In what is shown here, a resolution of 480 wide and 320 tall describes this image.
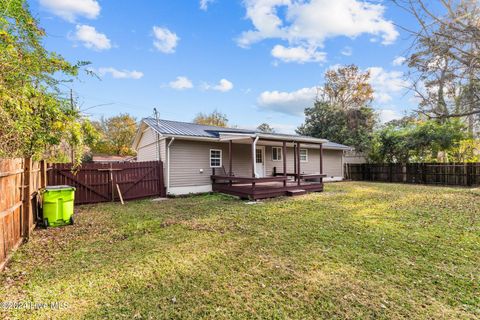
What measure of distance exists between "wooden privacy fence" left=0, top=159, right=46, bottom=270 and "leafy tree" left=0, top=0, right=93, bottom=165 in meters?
0.29

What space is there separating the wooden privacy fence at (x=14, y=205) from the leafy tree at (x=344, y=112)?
21083 mm

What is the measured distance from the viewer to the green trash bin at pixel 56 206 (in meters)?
5.36

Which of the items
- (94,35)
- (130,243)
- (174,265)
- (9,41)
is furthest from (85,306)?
(94,35)

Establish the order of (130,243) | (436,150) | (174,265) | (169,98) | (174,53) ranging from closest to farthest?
1. (174,265)
2. (130,243)
3. (174,53)
4. (436,150)
5. (169,98)

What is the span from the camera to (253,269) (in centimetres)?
329

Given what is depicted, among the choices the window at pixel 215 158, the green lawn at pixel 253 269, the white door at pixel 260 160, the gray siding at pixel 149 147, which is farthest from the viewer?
the white door at pixel 260 160

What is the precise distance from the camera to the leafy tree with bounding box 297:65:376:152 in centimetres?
2231

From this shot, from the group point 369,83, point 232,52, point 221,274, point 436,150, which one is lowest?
point 221,274

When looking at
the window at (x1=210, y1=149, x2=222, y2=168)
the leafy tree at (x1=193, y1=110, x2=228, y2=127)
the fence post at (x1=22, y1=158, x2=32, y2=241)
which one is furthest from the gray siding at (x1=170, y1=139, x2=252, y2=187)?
the leafy tree at (x1=193, y1=110, x2=228, y2=127)

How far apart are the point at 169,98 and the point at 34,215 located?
16.1 metres

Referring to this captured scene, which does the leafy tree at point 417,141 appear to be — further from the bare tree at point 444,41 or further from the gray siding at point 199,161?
the bare tree at point 444,41

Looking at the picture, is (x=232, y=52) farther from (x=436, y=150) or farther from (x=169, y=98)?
(x=436, y=150)

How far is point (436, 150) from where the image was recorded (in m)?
15.4

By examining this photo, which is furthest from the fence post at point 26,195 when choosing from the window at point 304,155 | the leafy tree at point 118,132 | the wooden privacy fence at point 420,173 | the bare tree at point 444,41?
the leafy tree at point 118,132
